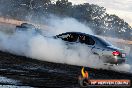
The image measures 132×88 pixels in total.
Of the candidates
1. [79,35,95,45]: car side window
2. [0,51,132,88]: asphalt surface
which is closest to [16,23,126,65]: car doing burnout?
[79,35,95,45]: car side window

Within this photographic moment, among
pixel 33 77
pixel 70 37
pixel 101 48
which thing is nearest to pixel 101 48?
pixel 101 48

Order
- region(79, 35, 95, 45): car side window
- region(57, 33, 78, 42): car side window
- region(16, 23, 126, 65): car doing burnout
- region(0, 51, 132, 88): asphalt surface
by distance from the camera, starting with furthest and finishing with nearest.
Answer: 1. region(57, 33, 78, 42): car side window
2. region(79, 35, 95, 45): car side window
3. region(16, 23, 126, 65): car doing burnout
4. region(0, 51, 132, 88): asphalt surface

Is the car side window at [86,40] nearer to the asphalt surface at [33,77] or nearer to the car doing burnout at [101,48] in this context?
the car doing burnout at [101,48]

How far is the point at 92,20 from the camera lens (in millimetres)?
98438

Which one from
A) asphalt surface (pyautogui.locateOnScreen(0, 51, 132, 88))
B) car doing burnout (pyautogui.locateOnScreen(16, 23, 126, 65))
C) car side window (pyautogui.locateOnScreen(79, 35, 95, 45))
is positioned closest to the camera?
asphalt surface (pyautogui.locateOnScreen(0, 51, 132, 88))

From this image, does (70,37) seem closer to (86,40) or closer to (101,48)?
(86,40)

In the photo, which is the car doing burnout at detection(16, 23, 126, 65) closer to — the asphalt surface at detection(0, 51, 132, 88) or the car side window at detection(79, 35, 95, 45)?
the car side window at detection(79, 35, 95, 45)

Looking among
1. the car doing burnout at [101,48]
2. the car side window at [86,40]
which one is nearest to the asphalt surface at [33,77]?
the car doing burnout at [101,48]

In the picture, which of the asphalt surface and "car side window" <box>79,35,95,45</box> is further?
"car side window" <box>79,35,95,45</box>

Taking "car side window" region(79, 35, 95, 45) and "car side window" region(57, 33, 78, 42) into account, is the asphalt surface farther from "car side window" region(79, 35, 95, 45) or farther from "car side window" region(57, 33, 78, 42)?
"car side window" region(57, 33, 78, 42)

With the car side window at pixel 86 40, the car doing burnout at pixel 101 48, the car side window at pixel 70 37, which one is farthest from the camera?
the car side window at pixel 70 37

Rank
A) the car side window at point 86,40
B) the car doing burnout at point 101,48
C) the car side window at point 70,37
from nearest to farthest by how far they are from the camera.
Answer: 1. the car doing burnout at point 101,48
2. the car side window at point 86,40
3. the car side window at point 70,37

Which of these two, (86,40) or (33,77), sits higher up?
(86,40)

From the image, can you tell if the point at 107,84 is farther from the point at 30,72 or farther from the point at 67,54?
the point at 67,54
